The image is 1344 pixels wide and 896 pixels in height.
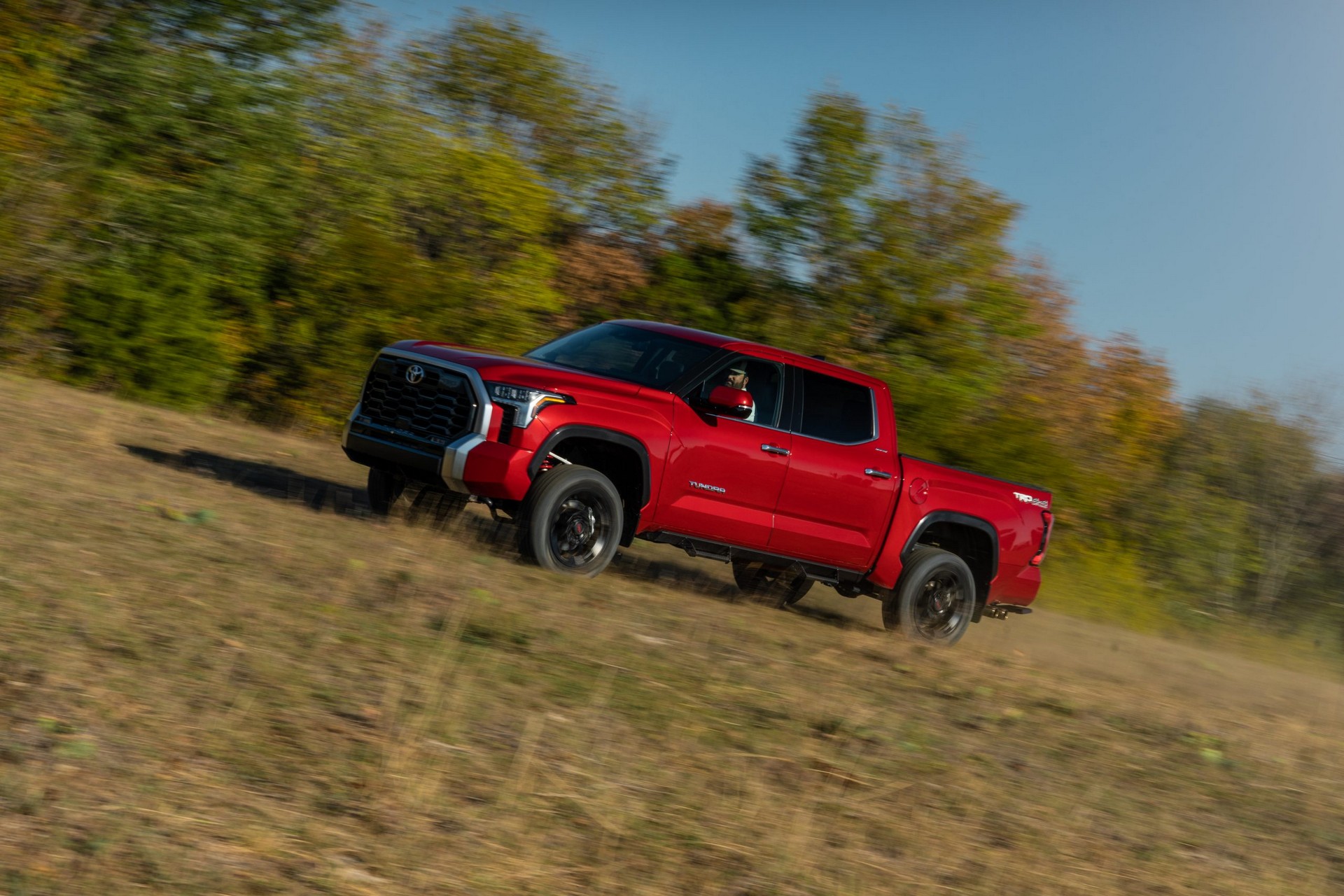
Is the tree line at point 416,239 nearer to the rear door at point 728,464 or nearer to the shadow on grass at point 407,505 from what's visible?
the shadow on grass at point 407,505

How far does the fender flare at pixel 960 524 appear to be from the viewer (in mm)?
10055

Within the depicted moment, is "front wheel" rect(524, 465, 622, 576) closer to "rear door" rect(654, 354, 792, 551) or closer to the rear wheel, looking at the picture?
"rear door" rect(654, 354, 792, 551)

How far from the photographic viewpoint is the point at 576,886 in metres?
4.13

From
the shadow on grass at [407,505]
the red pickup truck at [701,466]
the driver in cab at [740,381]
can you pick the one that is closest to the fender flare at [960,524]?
the red pickup truck at [701,466]

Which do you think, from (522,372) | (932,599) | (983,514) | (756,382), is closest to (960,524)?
(983,514)

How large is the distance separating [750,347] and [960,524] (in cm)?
236

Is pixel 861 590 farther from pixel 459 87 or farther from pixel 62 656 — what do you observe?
pixel 459 87

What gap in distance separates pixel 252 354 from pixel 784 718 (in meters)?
12.3

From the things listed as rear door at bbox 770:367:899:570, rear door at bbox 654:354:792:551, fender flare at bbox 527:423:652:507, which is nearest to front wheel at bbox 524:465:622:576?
fender flare at bbox 527:423:652:507

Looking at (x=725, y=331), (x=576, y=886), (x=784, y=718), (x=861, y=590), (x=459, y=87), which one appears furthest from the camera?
(x=459, y=87)

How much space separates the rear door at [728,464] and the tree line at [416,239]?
8619mm

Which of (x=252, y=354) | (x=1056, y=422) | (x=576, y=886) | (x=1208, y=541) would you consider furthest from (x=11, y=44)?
(x=1208, y=541)

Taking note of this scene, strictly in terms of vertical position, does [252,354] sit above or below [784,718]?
above

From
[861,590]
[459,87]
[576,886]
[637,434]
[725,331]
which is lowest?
[576,886]
